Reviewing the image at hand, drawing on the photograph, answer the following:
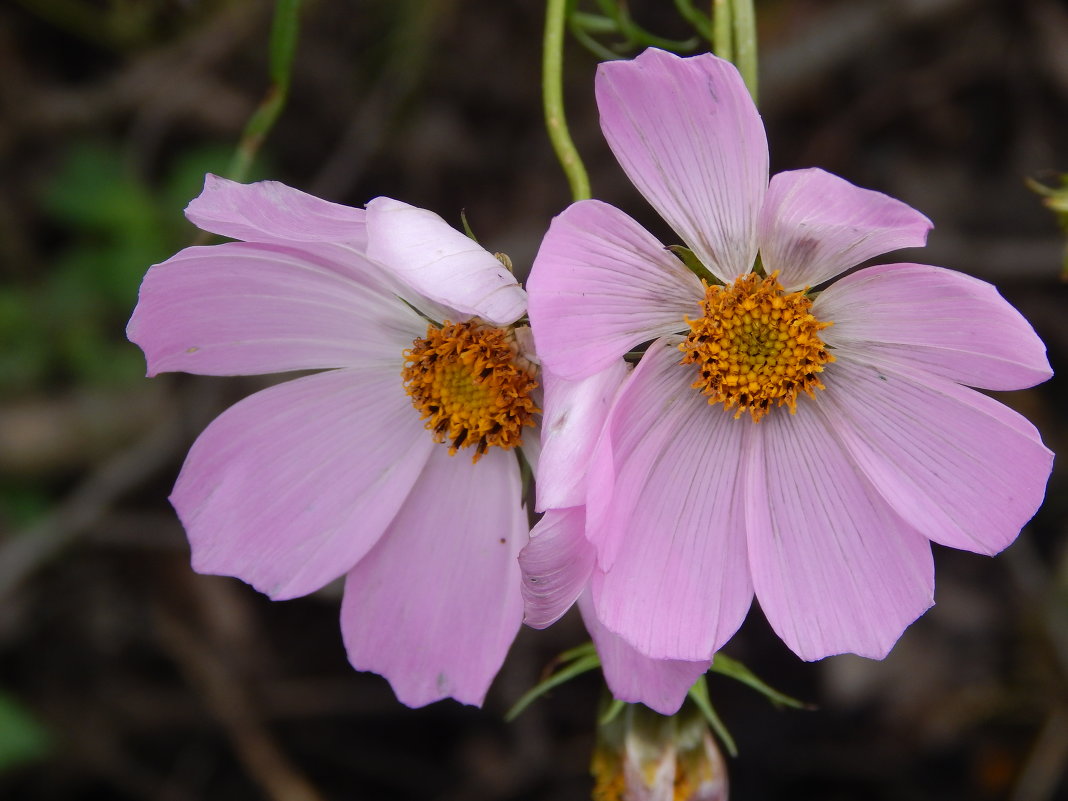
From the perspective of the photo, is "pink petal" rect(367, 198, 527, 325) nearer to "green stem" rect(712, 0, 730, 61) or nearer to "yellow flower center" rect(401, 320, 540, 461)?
"yellow flower center" rect(401, 320, 540, 461)

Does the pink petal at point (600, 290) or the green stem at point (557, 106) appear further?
the green stem at point (557, 106)

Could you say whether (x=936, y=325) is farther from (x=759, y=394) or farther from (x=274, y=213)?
(x=274, y=213)

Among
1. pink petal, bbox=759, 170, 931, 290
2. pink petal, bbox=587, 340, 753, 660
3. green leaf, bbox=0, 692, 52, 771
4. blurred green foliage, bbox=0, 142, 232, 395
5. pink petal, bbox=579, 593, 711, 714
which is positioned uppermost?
pink petal, bbox=759, 170, 931, 290

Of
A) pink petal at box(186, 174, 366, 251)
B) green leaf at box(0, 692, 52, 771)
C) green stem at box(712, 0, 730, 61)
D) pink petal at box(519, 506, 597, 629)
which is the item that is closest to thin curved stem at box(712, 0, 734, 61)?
green stem at box(712, 0, 730, 61)

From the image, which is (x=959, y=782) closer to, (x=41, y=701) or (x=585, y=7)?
(x=585, y=7)

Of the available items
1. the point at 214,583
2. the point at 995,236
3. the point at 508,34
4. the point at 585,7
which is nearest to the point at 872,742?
the point at 995,236

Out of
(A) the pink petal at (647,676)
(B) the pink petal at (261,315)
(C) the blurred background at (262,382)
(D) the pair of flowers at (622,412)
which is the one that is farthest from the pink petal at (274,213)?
(C) the blurred background at (262,382)

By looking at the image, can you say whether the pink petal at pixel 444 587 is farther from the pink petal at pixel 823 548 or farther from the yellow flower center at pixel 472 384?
the pink petal at pixel 823 548
